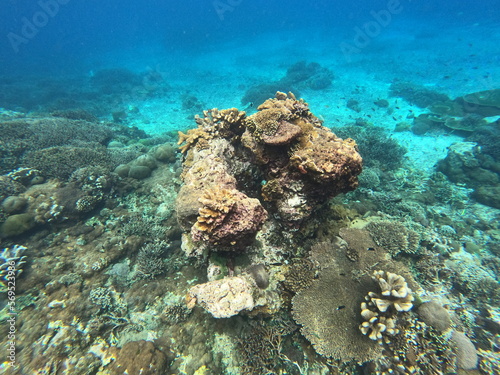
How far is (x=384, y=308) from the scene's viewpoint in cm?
341

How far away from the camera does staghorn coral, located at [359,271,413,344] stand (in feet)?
11.2

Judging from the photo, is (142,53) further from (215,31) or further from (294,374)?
(294,374)

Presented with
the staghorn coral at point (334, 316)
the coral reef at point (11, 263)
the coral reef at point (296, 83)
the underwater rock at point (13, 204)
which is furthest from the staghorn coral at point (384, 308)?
the coral reef at point (296, 83)

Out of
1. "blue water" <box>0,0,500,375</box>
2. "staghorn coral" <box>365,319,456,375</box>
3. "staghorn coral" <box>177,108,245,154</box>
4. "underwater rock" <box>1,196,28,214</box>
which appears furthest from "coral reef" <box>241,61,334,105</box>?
"staghorn coral" <box>365,319,456,375</box>

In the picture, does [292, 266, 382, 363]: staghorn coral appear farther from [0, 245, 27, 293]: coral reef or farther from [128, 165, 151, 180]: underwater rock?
[128, 165, 151, 180]: underwater rock

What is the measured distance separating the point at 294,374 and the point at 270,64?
4296cm

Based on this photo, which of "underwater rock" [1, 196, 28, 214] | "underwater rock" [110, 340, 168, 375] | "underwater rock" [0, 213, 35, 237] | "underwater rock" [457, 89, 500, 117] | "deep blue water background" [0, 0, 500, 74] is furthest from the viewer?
"deep blue water background" [0, 0, 500, 74]

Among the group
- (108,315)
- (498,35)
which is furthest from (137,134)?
(498,35)

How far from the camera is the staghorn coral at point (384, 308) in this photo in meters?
3.41

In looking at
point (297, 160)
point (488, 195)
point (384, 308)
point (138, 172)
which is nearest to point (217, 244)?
point (297, 160)

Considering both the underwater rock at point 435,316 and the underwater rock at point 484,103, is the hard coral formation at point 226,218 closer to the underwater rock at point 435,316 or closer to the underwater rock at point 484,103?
the underwater rock at point 435,316

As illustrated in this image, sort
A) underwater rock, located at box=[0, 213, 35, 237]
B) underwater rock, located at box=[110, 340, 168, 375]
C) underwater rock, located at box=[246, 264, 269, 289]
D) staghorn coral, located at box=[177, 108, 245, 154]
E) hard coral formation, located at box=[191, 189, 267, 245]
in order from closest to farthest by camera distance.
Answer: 1. hard coral formation, located at box=[191, 189, 267, 245]
2. underwater rock, located at box=[110, 340, 168, 375]
3. underwater rock, located at box=[246, 264, 269, 289]
4. staghorn coral, located at box=[177, 108, 245, 154]
5. underwater rock, located at box=[0, 213, 35, 237]

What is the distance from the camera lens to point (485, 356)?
360 centimetres

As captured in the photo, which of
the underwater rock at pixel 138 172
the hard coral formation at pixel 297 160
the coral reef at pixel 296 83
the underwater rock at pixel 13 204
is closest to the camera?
the hard coral formation at pixel 297 160
